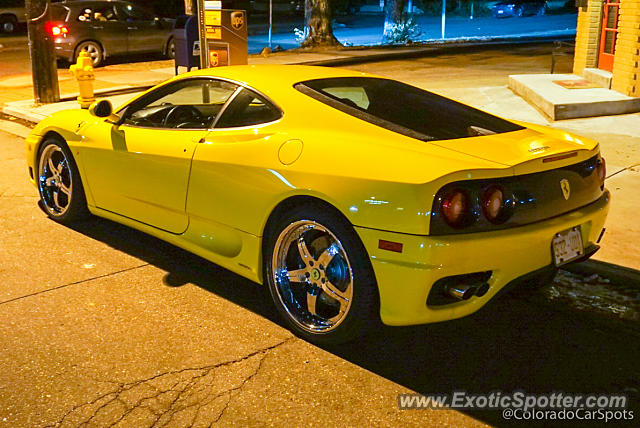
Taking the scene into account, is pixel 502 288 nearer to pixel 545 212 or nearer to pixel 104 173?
pixel 545 212

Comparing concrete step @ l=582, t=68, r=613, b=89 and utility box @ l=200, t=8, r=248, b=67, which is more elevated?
utility box @ l=200, t=8, r=248, b=67

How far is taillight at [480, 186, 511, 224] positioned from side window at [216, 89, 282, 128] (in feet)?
4.75

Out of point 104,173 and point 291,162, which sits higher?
point 291,162

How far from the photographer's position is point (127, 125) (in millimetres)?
5348

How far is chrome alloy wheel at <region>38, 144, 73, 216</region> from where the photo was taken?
19.7ft

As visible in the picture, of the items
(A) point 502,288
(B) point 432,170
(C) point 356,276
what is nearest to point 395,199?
(B) point 432,170

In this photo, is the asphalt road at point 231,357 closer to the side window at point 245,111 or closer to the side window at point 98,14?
the side window at point 245,111

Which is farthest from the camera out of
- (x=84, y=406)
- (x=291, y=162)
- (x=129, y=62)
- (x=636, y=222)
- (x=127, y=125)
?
(x=129, y=62)

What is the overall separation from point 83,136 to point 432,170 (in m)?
3.05

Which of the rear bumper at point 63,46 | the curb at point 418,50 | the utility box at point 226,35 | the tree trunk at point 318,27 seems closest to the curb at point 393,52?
the curb at point 418,50

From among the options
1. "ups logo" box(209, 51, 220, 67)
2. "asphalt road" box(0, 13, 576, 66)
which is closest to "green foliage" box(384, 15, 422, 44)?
"asphalt road" box(0, 13, 576, 66)

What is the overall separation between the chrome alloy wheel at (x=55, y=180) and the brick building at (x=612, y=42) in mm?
8419

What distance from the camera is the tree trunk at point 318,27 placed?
2409 centimetres

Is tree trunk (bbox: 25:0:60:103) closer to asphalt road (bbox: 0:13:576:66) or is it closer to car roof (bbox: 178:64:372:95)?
asphalt road (bbox: 0:13:576:66)
